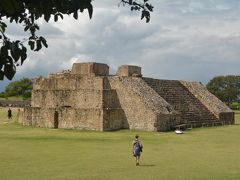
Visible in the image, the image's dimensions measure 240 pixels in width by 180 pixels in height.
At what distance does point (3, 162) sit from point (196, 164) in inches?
251

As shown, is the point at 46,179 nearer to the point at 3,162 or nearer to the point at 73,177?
the point at 73,177

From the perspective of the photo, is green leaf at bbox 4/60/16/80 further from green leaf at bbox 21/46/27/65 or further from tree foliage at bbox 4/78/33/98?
tree foliage at bbox 4/78/33/98

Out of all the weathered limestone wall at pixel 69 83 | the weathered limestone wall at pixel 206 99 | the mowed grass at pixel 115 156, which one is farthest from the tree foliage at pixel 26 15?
the weathered limestone wall at pixel 206 99

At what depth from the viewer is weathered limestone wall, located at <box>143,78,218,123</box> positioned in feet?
102

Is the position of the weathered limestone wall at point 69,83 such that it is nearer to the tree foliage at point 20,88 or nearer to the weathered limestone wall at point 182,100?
the weathered limestone wall at point 182,100

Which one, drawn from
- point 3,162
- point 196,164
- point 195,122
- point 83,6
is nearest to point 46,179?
point 3,162

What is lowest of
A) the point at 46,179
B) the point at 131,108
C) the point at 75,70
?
the point at 46,179

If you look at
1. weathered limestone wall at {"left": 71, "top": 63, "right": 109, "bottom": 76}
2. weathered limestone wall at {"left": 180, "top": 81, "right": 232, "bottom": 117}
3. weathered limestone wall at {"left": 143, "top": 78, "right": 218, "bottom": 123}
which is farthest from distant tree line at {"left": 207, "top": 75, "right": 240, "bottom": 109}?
weathered limestone wall at {"left": 71, "top": 63, "right": 109, "bottom": 76}

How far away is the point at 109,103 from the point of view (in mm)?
28297

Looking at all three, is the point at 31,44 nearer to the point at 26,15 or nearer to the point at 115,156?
the point at 26,15

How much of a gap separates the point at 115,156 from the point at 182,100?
55.9 ft

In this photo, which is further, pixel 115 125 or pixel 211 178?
pixel 115 125

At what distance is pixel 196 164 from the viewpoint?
14547 millimetres

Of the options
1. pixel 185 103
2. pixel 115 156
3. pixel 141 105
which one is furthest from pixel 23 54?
pixel 185 103
